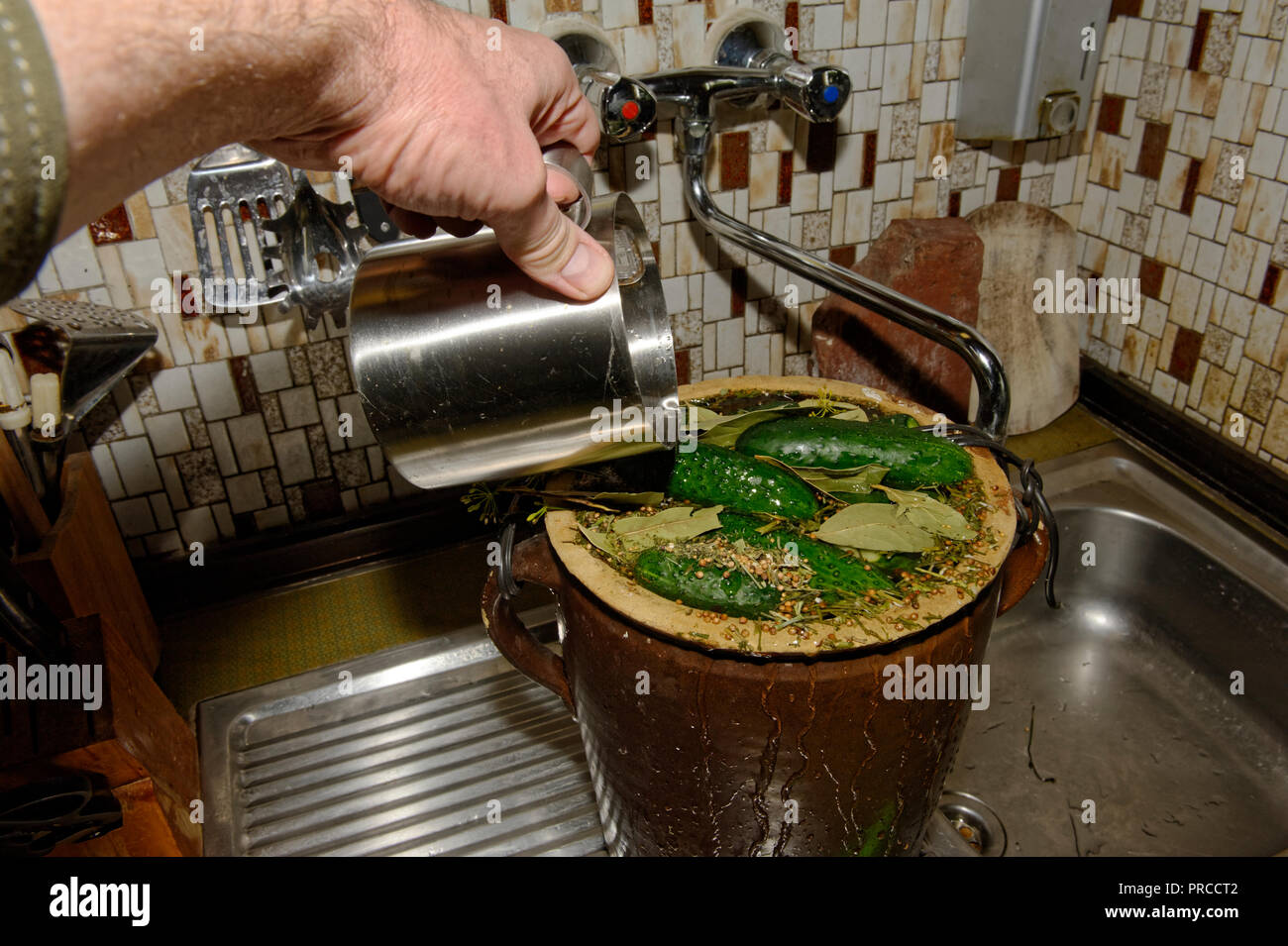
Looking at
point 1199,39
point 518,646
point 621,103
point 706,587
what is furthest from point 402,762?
point 1199,39

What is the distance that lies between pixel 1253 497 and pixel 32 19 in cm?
126

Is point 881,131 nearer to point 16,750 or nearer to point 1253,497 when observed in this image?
point 1253,497

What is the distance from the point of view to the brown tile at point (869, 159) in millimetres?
1146

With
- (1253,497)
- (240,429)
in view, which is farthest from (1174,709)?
(240,429)

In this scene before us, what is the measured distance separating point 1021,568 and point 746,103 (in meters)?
0.62

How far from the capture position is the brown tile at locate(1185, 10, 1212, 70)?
106 centimetres

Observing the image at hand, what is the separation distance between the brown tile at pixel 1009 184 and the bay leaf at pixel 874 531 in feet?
2.42

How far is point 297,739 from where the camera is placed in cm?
96

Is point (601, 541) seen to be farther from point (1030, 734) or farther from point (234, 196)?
point (1030, 734)

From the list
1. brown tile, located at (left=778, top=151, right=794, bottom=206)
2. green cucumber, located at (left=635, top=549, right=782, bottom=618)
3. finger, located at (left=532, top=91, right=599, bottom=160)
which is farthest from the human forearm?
brown tile, located at (left=778, top=151, right=794, bottom=206)

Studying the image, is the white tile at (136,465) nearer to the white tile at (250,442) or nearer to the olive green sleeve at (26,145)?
the white tile at (250,442)

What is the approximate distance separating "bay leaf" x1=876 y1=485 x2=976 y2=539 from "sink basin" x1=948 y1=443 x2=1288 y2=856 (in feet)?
1.46

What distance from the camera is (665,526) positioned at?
2.25 ft

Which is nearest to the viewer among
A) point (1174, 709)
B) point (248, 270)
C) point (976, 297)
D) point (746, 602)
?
point (746, 602)
